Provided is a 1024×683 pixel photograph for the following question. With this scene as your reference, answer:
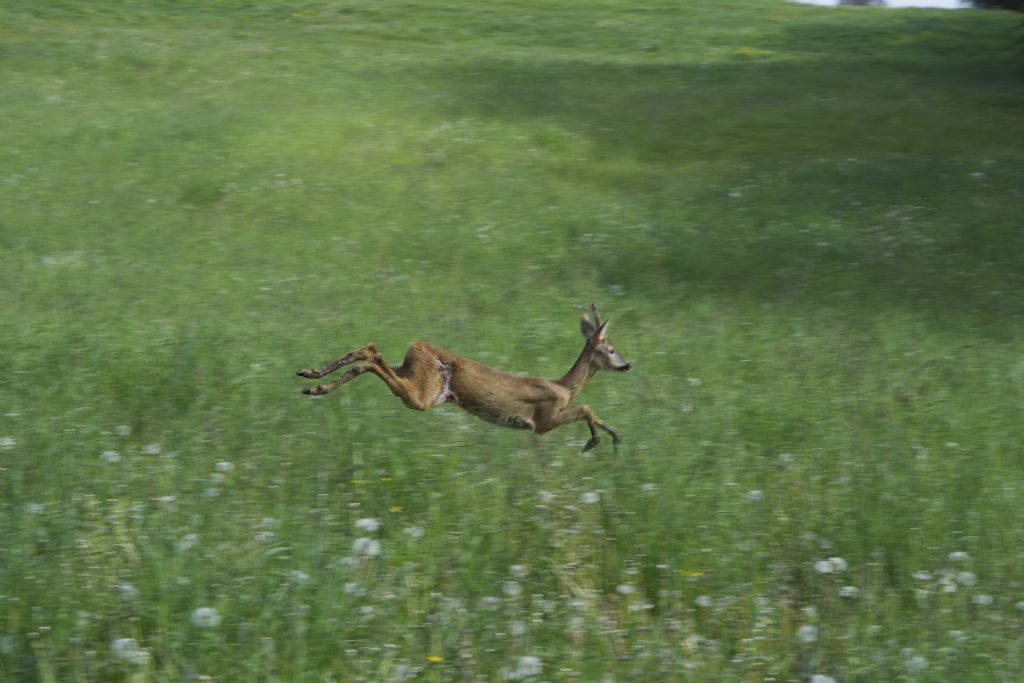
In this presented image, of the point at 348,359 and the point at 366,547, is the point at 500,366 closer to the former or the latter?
A: the point at 366,547

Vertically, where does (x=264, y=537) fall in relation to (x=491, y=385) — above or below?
below

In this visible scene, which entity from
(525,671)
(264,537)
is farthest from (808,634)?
(264,537)

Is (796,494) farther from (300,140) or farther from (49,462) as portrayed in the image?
A: (300,140)

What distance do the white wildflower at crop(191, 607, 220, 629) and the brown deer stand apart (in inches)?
43.6

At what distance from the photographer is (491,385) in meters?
5.57

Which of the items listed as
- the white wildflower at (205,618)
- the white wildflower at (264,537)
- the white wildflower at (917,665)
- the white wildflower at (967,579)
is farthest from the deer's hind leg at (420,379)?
the white wildflower at (967,579)

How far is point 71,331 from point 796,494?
6.03 meters

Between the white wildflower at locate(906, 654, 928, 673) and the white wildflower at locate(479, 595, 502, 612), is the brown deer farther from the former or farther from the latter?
the white wildflower at locate(906, 654, 928, 673)

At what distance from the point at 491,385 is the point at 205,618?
162 cm

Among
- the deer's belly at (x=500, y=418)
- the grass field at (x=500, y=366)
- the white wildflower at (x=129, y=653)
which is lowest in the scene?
the grass field at (x=500, y=366)

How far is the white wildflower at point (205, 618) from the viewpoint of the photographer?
4.78 metres

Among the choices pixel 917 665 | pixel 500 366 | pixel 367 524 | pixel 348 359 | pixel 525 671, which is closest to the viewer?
pixel 525 671

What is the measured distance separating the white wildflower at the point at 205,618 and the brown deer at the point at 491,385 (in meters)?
1.11

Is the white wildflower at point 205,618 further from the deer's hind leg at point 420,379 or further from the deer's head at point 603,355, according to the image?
the deer's head at point 603,355
